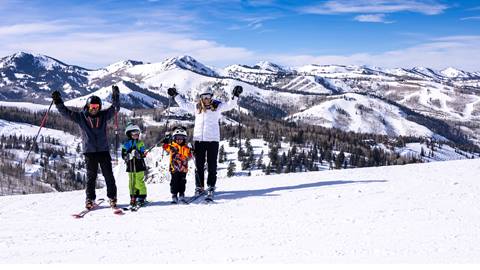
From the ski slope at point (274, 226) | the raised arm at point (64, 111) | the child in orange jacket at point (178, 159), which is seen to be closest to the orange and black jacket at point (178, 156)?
the child in orange jacket at point (178, 159)

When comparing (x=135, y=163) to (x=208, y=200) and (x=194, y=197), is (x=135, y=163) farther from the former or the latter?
(x=208, y=200)

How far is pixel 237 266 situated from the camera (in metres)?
6.80

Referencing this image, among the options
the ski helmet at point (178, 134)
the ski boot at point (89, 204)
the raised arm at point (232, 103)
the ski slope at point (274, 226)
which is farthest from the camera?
the raised arm at point (232, 103)

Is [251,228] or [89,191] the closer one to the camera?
[251,228]

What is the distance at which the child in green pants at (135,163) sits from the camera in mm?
12148

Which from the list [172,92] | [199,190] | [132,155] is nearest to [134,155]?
[132,155]

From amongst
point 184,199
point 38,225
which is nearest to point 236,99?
point 184,199

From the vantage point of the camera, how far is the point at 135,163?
12.2m

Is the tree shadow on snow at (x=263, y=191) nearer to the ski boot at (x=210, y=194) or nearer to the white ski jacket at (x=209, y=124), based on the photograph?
the ski boot at (x=210, y=194)

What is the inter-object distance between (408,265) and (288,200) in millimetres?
5337

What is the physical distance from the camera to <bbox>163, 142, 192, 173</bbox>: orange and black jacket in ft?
40.9

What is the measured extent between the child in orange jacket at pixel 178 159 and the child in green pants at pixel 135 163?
73 cm

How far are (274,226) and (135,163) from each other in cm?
461

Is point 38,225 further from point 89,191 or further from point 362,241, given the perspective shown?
point 362,241
